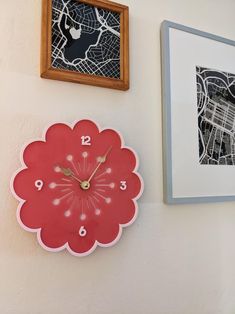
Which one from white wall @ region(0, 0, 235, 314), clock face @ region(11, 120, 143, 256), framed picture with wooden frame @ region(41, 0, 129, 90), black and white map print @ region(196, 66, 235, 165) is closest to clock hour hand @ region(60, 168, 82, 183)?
clock face @ region(11, 120, 143, 256)

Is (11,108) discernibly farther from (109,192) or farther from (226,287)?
(226,287)

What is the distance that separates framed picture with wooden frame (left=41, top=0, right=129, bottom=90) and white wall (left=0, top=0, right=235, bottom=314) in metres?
0.04

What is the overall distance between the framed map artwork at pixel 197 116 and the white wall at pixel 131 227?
0.04 metres

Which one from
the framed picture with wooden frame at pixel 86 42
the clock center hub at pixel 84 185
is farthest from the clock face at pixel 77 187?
the framed picture with wooden frame at pixel 86 42

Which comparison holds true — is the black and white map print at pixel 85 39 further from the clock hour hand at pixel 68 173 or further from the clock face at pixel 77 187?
the clock hour hand at pixel 68 173

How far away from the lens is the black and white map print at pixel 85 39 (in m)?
0.73

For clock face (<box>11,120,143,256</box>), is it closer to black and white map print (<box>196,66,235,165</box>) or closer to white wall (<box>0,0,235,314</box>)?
white wall (<box>0,0,235,314</box>)

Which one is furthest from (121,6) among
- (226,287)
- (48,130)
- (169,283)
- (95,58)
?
(226,287)

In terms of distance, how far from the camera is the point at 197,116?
2.95 feet

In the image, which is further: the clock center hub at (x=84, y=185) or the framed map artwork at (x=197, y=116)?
the framed map artwork at (x=197, y=116)

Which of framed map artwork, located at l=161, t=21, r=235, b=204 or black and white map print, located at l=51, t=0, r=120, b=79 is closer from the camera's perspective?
black and white map print, located at l=51, t=0, r=120, b=79

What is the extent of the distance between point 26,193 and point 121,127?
0.34m

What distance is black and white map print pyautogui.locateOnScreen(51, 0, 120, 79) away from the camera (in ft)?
2.38

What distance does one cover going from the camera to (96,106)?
30.9 inches
